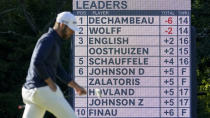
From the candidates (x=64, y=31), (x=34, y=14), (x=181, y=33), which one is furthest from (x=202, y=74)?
(x=64, y=31)

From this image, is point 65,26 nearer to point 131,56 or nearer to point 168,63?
point 131,56

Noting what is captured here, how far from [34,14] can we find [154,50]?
462cm

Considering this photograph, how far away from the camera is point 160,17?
24.2 ft

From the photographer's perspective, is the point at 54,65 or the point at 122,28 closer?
the point at 54,65

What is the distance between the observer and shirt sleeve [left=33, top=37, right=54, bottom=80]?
16.4 ft

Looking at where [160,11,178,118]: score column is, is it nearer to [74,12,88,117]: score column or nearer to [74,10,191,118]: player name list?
[74,10,191,118]: player name list

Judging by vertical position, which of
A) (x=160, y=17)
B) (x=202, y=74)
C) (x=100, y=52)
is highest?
(x=160, y=17)

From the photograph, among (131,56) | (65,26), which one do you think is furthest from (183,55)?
(65,26)

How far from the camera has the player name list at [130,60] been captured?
7.34 m

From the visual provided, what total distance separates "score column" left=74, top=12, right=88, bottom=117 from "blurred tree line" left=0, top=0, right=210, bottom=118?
8.88ft

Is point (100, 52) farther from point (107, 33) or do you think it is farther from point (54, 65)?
point (54, 65)

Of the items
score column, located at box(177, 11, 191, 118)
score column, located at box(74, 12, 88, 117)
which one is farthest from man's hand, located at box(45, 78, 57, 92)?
score column, located at box(177, 11, 191, 118)

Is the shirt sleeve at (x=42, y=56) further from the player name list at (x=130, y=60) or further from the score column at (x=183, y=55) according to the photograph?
the score column at (x=183, y=55)

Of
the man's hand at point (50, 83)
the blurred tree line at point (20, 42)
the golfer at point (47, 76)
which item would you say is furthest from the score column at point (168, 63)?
the blurred tree line at point (20, 42)
